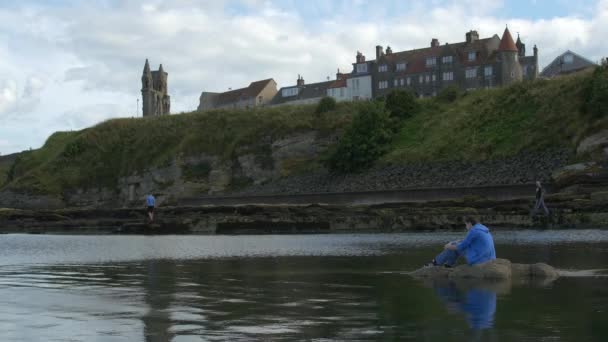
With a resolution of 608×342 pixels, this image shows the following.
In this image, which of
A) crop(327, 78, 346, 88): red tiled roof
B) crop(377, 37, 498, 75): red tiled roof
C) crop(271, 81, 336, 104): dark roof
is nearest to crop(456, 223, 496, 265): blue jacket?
crop(377, 37, 498, 75): red tiled roof

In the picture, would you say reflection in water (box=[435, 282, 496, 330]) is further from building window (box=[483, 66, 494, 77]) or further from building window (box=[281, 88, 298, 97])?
building window (box=[281, 88, 298, 97])

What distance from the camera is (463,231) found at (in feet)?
135

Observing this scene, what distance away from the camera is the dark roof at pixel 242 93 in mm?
161500

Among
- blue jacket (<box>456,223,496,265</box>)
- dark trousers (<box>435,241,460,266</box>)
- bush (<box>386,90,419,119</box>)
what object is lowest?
dark trousers (<box>435,241,460,266</box>)

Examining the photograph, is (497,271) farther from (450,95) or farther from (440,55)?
(440,55)

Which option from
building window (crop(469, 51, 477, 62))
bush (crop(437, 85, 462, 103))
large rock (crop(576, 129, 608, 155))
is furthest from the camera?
building window (crop(469, 51, 477, 62))

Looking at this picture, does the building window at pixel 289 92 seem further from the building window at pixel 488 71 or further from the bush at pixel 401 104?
the bush at pixel 401 104

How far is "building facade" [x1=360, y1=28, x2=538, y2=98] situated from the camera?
11419 centimetres

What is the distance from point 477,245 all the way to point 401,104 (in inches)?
2582

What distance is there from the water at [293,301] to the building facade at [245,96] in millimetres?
132987

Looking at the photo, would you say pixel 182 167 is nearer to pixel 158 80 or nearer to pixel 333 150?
pixel 333 150

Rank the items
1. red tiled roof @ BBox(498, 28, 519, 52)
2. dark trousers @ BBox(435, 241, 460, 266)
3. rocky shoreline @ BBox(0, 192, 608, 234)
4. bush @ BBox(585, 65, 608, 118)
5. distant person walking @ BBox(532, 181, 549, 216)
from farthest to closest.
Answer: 1. red tiled roof @ BBox(498, 28, 519, 52)
2. bush @ BBox(585, 65, 608, 118)
3. rocky shoreline @ BBox(0, 192, 608, 234)
4. distant person walking @ BBox(532, 181, 549, 216)
5. dark trousers @ BBox(435, 241, 460, 266)

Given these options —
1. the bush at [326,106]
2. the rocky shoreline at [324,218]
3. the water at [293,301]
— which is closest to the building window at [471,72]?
the bush at [326,106]

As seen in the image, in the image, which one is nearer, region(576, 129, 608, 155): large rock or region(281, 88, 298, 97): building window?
region(576, 129, 608, 155): large rock
